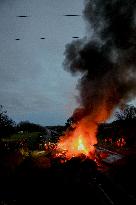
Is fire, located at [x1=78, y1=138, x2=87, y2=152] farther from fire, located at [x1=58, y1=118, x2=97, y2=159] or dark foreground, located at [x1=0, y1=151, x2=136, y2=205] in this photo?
dark foreground, located at [x1=0, y1=151, x2=136, y2=205]

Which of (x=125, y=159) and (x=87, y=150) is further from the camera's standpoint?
(x=87, y=150)

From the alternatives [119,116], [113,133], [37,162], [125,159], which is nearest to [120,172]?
[125,159]

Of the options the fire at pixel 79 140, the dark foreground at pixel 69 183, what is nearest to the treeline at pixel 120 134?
the fire at pixel 79 140

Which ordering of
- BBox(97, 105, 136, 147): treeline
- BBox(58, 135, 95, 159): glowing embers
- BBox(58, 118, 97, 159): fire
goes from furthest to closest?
BBox(97, 105, 136, 147): treeline < BBox(58, 118, 97, 159): fire < BBox(58, 135, 95, 159): glowing embers

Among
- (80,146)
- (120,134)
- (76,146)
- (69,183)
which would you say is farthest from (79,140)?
(120,134)

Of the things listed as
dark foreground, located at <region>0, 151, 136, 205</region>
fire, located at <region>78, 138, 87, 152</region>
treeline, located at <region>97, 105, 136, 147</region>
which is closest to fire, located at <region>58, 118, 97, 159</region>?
fire, located at <region>78, 138, 87, 152</region>

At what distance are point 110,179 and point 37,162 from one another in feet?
A: 19.1

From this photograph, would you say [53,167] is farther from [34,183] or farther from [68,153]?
[68,153]

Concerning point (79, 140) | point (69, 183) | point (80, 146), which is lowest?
point (69, 183)

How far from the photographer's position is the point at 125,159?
22.5 meters

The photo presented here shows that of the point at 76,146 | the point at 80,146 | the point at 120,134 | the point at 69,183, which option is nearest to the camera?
the point at 69,183

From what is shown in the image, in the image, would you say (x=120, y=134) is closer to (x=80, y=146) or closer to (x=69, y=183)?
(x=80, y=146)

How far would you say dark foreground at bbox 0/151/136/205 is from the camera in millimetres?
14977

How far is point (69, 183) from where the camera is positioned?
1819cm
